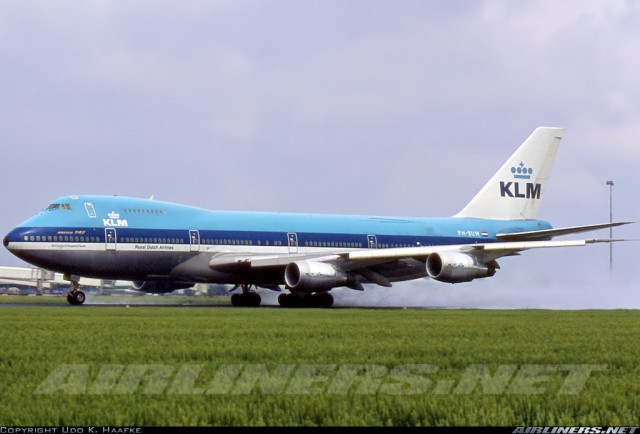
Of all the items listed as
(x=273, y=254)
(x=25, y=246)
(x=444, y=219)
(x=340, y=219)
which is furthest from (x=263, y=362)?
(x=444, y=219)

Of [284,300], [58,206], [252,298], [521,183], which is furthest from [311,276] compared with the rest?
[521,183]

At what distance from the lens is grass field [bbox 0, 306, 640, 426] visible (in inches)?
292

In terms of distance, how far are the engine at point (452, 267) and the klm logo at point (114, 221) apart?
38.8ft

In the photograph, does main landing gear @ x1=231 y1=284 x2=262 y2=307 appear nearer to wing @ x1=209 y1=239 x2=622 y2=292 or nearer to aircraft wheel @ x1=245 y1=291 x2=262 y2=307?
aircraft wheel @ x1=245 y1=291 x2=262 y2=307

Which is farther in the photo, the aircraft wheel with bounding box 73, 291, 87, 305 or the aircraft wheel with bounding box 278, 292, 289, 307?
the aircraft wheel with bounding box 278, 292, 289, 307

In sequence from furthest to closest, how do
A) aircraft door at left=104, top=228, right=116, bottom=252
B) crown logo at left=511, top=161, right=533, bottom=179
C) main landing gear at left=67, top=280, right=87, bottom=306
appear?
1. crown logo at left=511, top=161, right=533, bottom=179
2. main landing gear at left=67, top=280, right=87, bottom=306
3. aircraft door at left=104, top=228, right=116, bottom=252

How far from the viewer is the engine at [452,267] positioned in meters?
37.0

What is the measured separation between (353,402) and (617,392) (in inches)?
93.8

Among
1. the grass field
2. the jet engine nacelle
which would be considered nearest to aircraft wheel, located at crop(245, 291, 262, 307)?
the jet engine nacelle

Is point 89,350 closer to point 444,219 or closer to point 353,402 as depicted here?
point 353,402

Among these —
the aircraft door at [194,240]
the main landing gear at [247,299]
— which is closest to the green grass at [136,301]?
the main landing gear at [247,299]

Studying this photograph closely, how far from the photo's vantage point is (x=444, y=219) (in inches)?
1934

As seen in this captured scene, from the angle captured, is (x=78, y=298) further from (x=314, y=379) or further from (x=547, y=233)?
(x=314, y=379)

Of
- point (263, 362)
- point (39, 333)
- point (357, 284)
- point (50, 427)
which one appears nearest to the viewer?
point (50, 427)
